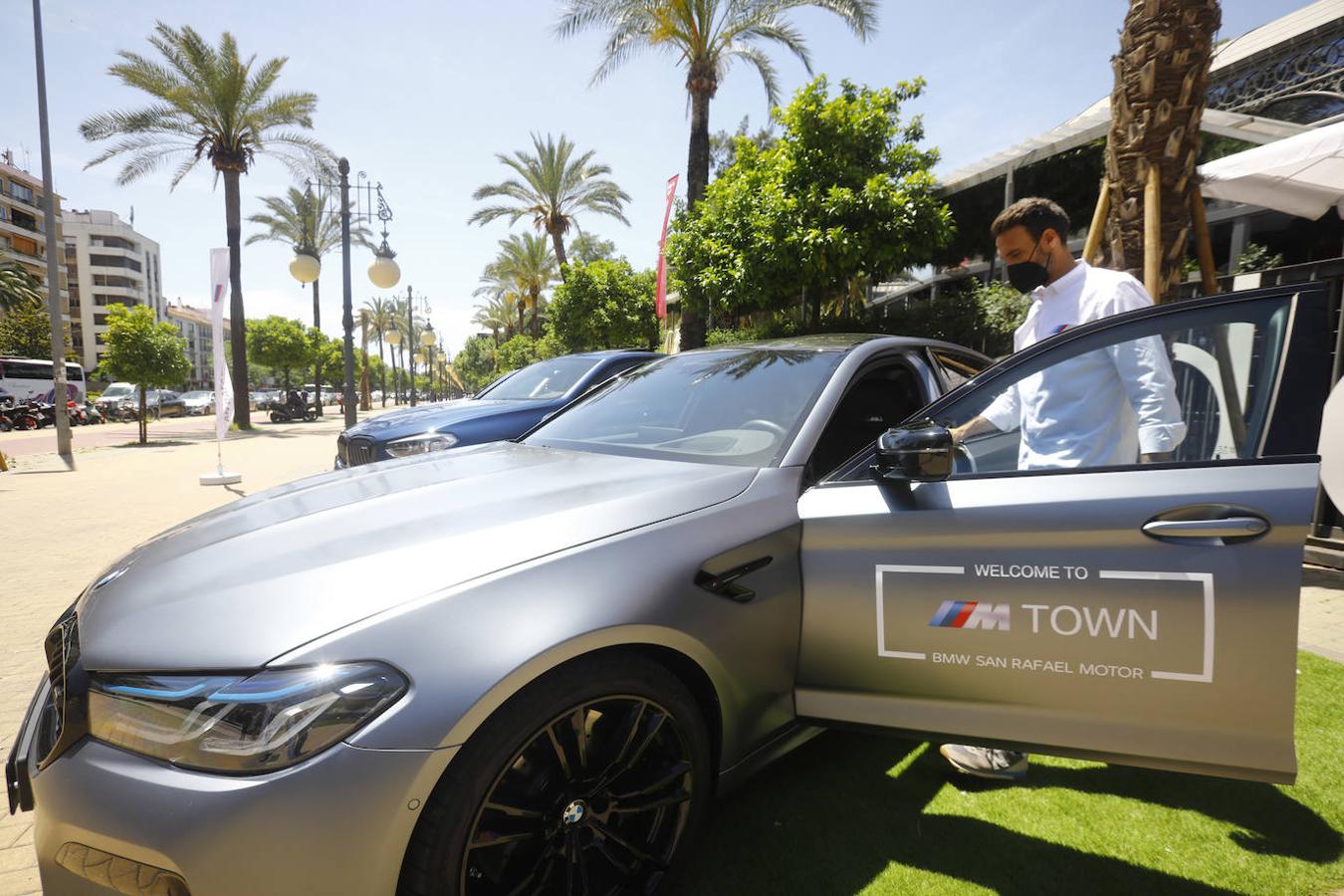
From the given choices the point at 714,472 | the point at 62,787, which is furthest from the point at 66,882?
the point at 714,472

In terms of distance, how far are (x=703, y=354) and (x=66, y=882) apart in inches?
105

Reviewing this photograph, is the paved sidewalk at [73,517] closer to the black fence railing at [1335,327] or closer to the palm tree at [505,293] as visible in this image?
the black fence railing at [1335,327]

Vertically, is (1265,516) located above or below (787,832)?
above

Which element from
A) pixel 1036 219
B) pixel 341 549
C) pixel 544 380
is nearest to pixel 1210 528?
pixel 1036 219

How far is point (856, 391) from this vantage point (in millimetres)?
2740

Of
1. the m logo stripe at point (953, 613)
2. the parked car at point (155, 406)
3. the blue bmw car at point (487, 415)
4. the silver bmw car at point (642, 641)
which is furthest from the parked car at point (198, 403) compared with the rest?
the m logo stripe at point (953, 613)

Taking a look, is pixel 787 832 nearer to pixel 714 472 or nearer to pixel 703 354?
pixel 714 472

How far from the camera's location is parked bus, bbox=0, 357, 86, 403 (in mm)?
30328

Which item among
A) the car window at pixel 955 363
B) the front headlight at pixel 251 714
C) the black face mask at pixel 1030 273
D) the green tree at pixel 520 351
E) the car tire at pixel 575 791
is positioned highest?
the green tree at pixel 520 351

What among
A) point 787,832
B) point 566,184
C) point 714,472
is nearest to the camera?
point 714,472

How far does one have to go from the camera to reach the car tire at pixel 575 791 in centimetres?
141

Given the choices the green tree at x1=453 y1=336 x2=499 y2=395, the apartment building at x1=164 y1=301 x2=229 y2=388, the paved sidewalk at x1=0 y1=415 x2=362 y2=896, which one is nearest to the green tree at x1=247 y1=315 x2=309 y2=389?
the paved sidewalk at x1=0 y1=415 x2=362 y2=896

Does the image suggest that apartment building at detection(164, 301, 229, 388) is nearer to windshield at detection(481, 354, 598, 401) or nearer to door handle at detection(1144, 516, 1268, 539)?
windshield at detection(481, 354, 598, 401)

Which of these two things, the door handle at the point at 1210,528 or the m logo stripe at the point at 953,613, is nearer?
the door handle at the point at 1210,528
